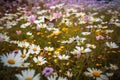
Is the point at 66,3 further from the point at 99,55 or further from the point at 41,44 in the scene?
the point at 99,55

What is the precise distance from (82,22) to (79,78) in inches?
67.5

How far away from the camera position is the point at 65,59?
80.9 inches

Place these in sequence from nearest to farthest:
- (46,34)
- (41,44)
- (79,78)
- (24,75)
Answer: (24,75) → (79,78) → (41,44) → (46,34)

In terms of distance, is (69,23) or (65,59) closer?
(65,59)

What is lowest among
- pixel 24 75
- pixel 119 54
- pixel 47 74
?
pixel 119 54

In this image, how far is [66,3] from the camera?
5.27m

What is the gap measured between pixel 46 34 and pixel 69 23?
0.53 m

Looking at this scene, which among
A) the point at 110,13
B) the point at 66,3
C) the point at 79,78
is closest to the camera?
the point at 79,78

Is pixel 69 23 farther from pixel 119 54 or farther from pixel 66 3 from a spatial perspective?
pixel 66 3

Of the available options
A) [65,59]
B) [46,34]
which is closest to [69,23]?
[46,34]

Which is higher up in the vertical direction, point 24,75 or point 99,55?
point 24,75

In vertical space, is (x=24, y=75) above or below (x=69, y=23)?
above

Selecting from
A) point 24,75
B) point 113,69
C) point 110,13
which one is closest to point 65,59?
point 113,69

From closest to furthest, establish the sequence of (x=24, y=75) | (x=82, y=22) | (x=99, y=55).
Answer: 1. (x=24, y=75)
2. (x=99, y=55)
3. (x=82, y=22)
